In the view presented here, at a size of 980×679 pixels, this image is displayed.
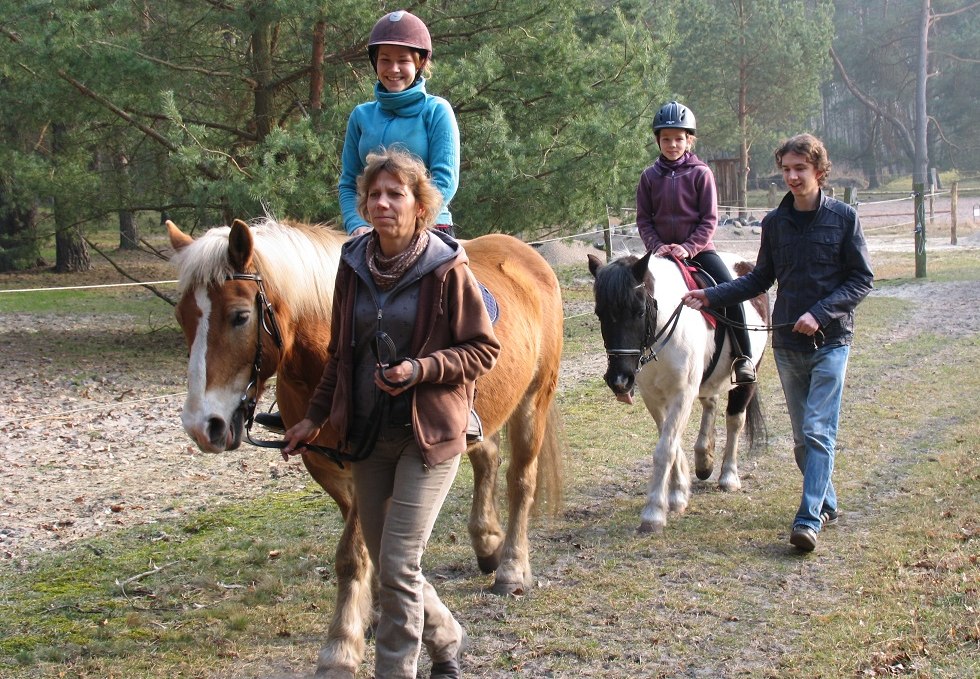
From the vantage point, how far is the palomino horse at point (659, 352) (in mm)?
5480

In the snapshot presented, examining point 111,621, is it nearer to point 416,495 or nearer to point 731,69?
point 416,495

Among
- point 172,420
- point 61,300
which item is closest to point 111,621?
point 172,420

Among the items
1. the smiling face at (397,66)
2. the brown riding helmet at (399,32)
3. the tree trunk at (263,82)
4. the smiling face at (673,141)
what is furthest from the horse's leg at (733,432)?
the tree trunk at (263,82)

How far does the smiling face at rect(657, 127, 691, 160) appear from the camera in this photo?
20.4ft

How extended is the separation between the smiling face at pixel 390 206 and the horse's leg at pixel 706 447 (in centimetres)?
406

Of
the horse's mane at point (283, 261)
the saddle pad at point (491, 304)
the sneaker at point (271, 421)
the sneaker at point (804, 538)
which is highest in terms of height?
the horse's mane at point (283, 261)

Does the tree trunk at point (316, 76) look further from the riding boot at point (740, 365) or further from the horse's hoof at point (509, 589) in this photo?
the horse's hoof at point (509, 589)

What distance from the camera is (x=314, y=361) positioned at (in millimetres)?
3721

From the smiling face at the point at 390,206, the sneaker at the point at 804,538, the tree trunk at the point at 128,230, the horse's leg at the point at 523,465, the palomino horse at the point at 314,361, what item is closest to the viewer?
the smiling face at the point at 390,206

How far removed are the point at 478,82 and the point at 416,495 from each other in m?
7.80

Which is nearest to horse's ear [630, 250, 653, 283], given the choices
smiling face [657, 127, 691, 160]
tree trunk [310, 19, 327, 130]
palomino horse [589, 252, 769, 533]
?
palomino horse [589, 252, 769, 533]

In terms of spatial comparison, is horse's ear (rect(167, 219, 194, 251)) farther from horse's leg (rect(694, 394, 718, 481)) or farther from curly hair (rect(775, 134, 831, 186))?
horse's leg (rect(694, 394, 718, 481))

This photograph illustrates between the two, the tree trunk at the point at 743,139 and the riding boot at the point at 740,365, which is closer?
the riding boot at the point at 740,365

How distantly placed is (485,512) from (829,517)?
209cm
